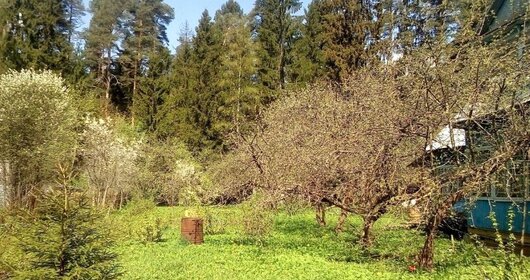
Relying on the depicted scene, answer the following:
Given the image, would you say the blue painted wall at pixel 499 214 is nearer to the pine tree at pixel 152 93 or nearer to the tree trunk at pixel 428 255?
the tree trunk at pixel 428 255

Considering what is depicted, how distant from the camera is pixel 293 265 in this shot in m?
11.1

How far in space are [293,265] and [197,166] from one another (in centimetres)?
2212

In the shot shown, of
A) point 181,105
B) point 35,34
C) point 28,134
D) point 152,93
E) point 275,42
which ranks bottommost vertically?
point 28,134

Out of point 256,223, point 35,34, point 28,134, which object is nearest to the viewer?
point 256,223

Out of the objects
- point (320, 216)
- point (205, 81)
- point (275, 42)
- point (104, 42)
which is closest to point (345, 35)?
point (275, 42)

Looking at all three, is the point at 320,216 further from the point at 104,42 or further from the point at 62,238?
the point at 104,42

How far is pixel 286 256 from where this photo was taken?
12.3 meters

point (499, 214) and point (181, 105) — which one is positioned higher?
point (181, 105)

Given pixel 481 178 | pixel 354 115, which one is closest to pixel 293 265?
pixel 481 178

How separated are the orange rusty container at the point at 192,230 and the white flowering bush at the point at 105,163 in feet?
39.4

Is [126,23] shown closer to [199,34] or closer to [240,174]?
[199,34]

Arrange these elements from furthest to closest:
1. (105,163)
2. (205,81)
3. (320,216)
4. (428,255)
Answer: (205,81) < (105,163) < (320,216) < (428,255)

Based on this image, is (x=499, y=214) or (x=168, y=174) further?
(x=168, y=174)

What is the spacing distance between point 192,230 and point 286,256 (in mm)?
3852
